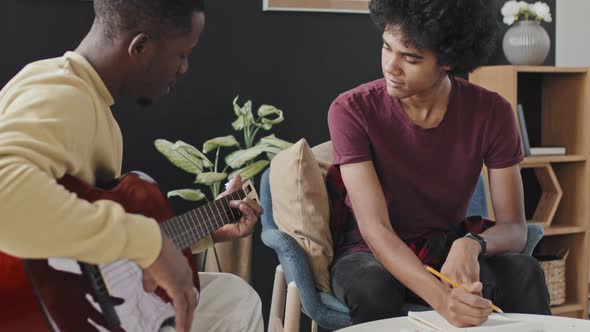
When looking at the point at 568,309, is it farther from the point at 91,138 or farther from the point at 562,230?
the point at 91,138

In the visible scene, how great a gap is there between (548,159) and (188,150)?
5.69 feet

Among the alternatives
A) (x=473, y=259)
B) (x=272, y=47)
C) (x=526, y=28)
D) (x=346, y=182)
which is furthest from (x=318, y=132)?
(x=473, y=259)

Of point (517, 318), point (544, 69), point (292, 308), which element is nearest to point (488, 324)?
point (517, 318)

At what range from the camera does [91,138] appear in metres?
1.36

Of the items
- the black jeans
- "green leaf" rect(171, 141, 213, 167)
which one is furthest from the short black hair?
"green leaf" rect(171, 141, 213, 167)

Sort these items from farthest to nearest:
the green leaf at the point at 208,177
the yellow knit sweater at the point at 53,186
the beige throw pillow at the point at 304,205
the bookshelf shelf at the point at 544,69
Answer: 1. the bookshelf shelf at the point at 544,69
2. the green leaf at the point at 208,177
3. the beige throw pillow at the point at 304,205
4. the yellow knit sweater at the point at 53,186

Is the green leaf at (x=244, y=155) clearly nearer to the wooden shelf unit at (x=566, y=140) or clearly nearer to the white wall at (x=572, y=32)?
the wooden shelf unit at (x=566, y=140)

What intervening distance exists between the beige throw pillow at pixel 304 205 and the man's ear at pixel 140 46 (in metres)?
0.99

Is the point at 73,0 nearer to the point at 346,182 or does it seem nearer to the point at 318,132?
the point at 318,132

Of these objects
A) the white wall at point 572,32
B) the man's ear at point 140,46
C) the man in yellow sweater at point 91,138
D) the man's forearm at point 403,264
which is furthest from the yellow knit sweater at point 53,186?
the white wall at point 572,32

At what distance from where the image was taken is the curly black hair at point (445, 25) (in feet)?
7.06

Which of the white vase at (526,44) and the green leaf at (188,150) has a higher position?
the white vase at (526,44)

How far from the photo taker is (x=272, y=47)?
3.47 meters

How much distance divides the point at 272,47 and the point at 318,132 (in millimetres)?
434
